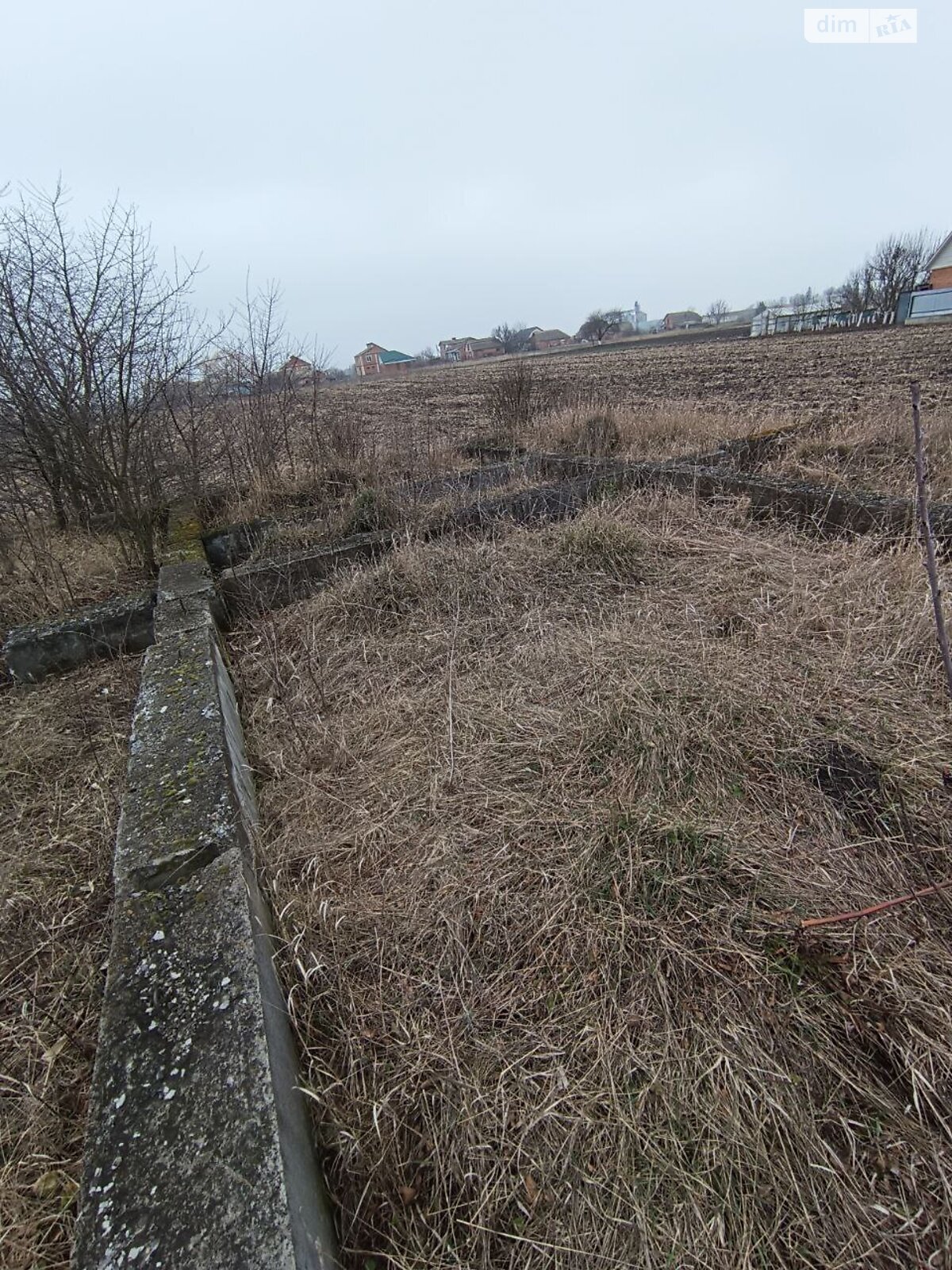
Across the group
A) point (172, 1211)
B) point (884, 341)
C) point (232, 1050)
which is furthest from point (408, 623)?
point (884, 341)

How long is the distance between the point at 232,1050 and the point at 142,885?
57 centimetres

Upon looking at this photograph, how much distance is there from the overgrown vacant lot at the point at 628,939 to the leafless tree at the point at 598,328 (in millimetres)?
79819

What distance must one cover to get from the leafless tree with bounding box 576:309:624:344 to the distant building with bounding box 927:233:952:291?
39.1m

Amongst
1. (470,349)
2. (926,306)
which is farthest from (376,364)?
(926,306)

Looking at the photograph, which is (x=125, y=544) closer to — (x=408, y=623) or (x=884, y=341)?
(x=408, y=623)

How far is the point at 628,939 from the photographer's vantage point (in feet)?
5.20

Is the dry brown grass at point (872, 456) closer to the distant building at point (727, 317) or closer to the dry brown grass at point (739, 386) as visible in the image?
the dry brown grass at point (739, 386)

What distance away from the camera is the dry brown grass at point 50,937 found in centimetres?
118

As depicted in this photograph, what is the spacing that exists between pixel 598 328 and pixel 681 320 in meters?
31.1

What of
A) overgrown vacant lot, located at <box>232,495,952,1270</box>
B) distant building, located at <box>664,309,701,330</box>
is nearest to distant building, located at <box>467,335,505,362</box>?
distant building, located at <box>664,309,701,330</box>

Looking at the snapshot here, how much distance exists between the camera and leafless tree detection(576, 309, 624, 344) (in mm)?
74875

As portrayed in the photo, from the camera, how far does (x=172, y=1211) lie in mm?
925

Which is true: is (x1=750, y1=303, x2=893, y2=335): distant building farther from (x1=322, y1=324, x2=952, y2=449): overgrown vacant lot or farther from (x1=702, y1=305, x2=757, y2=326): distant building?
(x1=702, y1=305, x2=757, y2=326): distant building

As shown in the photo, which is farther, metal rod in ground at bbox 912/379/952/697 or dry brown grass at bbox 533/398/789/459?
dry brown grass at bbox 533/398/789/459
